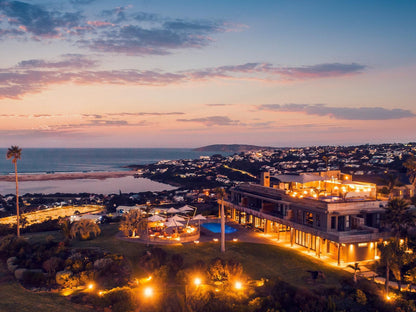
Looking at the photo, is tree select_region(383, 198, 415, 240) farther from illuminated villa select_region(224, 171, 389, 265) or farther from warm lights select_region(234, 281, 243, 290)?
warm lights select_region(234, 281, 243, 290)

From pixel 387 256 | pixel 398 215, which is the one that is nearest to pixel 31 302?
pixel 387 256

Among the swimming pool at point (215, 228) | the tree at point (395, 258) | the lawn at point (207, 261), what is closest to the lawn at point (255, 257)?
the lawn at point (207, 261)

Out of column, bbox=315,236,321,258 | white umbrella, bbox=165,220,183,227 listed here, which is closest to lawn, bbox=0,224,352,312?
column, bbox=315,236,321,258

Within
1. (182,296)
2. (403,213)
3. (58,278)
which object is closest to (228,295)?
(182,296)

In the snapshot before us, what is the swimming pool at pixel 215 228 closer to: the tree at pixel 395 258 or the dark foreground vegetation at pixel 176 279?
the dark foreground vegetation at pixel 176 279

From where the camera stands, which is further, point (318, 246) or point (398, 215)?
point (318, 246)

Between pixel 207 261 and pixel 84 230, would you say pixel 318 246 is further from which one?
pixel 84 230
